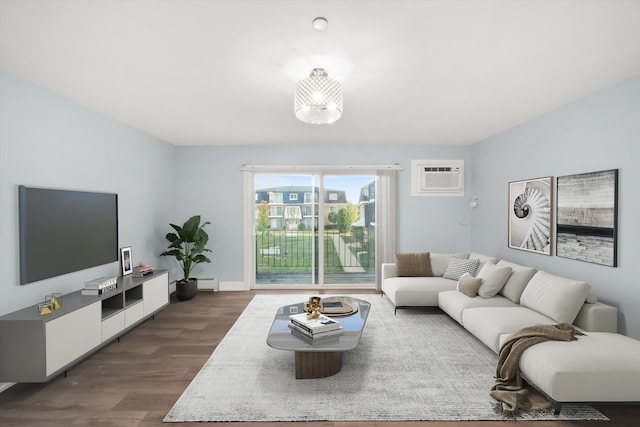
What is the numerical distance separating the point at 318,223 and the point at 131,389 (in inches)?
150

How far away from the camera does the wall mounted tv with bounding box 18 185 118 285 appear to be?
2789 millimetres

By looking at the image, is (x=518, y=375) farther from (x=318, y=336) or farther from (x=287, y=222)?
(x=287, y=222)

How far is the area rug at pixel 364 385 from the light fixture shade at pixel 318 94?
7.24 feet

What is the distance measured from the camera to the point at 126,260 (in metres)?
4.16

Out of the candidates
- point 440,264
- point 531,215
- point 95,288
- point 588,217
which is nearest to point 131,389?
point 95,288

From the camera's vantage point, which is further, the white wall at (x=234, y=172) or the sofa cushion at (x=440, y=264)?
the sofa cushion at (x=440, y=264)

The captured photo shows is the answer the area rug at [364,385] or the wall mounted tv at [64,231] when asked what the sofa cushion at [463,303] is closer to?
the area rug at [364,385]

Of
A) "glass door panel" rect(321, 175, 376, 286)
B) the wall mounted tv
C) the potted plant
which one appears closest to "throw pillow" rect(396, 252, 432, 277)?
"glass door panel" rect(321, 175, 376, 286)

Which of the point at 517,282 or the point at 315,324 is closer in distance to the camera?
the point at 315,324

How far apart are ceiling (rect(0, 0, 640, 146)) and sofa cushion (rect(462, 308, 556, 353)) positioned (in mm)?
2146

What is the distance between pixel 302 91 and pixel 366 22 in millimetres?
723

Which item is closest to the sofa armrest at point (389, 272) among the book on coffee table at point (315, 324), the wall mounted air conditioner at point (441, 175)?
the wall mounted air conditioner at point (441, 175)

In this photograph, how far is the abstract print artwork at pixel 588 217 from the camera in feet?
9.77

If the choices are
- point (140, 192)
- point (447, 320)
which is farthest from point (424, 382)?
point (140, 192)
